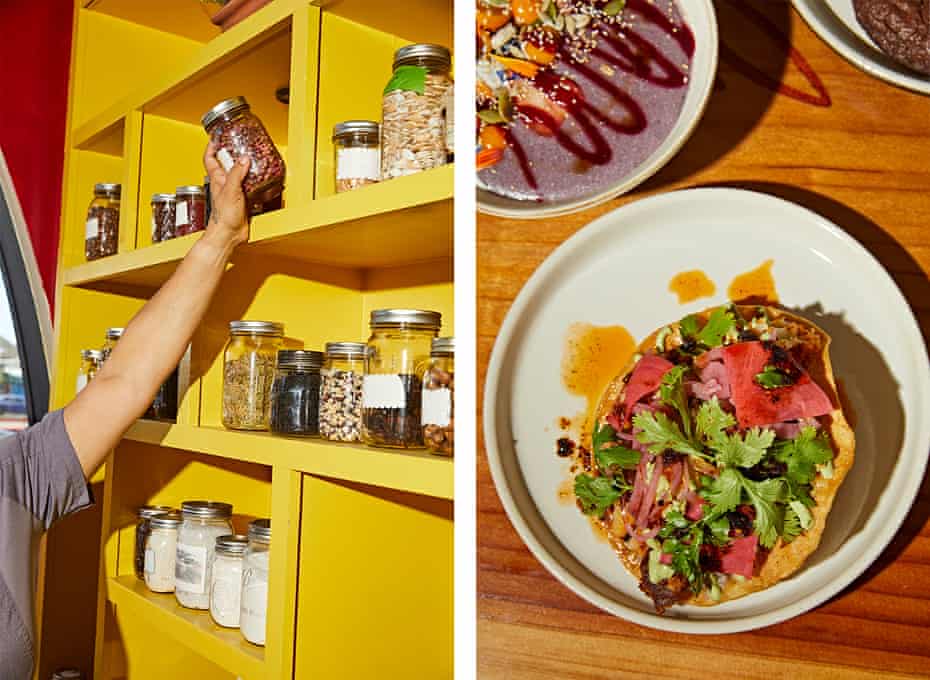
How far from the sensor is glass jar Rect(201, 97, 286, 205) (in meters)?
1.28

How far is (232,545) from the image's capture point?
52.4 inches

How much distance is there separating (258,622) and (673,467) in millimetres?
891

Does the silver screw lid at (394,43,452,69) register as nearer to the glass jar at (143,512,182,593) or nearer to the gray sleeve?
the gray sleeve

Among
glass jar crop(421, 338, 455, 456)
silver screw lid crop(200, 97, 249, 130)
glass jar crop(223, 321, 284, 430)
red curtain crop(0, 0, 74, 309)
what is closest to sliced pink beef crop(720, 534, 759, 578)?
glass jar crop(421, 338, 455, 456)

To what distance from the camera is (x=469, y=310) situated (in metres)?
0.69

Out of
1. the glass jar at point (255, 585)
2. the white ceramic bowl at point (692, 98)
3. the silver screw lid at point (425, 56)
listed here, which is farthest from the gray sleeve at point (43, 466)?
the white ceramic bowl at point (692, 98)

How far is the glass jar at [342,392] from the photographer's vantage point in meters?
1.14

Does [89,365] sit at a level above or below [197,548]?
above

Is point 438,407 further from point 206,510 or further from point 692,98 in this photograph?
point 206,510

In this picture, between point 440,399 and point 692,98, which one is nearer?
point 692,98

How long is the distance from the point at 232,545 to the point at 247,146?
0.71m

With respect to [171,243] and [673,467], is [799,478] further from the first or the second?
[171,243]

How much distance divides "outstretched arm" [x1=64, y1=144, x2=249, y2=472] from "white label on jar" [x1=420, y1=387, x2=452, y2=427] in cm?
50

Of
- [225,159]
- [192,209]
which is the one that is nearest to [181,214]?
[192,209]
